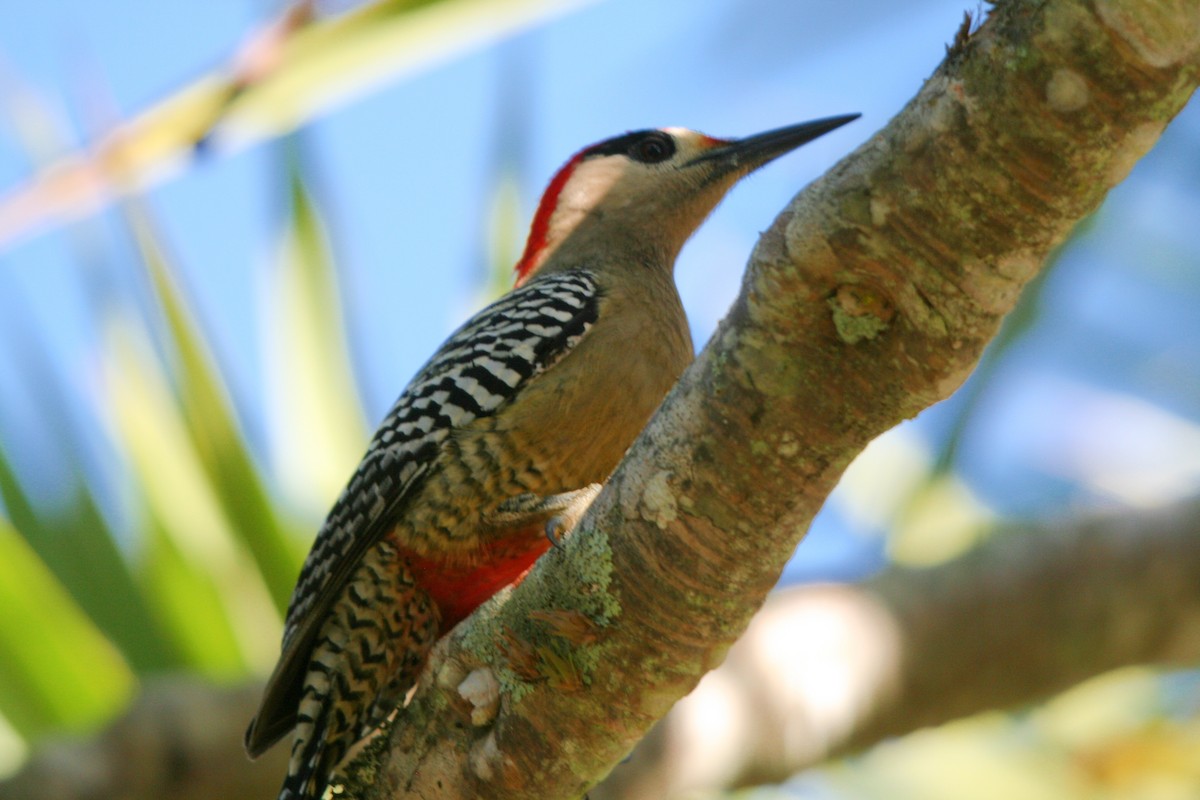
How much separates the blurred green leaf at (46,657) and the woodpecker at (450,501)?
3.23 ft

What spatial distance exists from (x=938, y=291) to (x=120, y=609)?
3606mm

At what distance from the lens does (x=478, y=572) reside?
3.88 metres

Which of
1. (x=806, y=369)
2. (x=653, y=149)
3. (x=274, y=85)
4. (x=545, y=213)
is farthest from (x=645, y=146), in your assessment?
(x=806, y=369)

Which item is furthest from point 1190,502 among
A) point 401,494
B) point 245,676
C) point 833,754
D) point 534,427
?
point 245,676

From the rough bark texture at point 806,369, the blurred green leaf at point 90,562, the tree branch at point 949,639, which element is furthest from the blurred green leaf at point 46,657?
the tree branch at point 949,639

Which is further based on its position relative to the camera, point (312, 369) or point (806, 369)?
point (312, 369)

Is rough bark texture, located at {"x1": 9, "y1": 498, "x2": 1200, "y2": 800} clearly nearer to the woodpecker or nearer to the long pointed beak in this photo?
the woodpecker

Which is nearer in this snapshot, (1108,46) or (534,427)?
(1108,46)

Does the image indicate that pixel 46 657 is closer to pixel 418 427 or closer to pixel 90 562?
pixel 90 562

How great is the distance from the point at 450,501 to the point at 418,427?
0.31m

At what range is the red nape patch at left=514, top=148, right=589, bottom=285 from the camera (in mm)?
5477

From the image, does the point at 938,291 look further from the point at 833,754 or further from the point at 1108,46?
the point at 833,754

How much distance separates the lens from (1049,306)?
16.6 ft

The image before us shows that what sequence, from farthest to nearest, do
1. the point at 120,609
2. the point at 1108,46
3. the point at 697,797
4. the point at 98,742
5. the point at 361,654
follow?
the point at 120,609 < the point at 697,797 < the point at 361,654 < the point at 98,742 < the point at 1108,46
